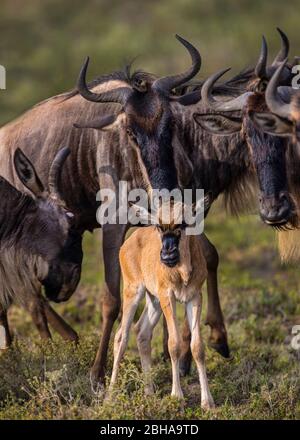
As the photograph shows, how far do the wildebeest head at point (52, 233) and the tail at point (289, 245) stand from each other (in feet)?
5.80

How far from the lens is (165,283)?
797 cm

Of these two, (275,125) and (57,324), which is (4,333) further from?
(275,125)

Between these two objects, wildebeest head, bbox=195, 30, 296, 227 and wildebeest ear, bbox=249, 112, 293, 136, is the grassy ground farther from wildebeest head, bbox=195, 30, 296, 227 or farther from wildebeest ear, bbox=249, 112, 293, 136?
wildebeest ear, bbox=249, 112, 293, 136

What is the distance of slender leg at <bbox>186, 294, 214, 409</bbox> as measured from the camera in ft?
25.9

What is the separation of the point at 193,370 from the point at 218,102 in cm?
202

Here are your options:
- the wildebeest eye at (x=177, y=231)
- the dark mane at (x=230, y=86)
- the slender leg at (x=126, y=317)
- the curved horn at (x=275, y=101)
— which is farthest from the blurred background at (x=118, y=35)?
the wildebeest eye at (x=177, y=231)

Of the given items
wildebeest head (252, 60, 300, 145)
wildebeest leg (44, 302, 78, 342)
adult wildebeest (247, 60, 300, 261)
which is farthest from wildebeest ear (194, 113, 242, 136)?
wildebeest leg (44, 302, 78, 342)

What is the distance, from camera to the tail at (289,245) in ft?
31.3

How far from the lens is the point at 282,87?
8844mm

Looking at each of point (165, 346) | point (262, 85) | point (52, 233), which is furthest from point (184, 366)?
point (262, 85)

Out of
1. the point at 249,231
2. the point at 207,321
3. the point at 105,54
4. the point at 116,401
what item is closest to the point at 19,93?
the point at 105,54

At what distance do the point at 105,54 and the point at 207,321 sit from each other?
59.5 ft
